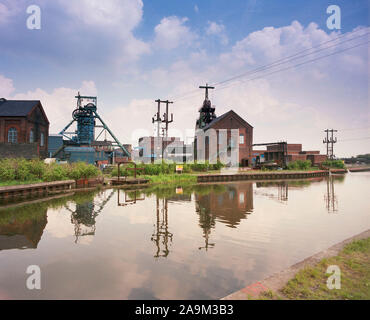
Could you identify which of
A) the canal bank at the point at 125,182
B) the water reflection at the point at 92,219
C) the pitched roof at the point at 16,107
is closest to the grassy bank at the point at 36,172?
the canal bank at the point at 125,182

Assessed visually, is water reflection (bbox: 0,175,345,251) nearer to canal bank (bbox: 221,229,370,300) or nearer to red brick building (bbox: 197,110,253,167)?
canal bank (bbox: 221,229,370,300)

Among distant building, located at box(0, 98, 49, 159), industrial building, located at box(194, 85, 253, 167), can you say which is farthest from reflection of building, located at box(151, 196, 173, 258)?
industrial building, located at box(194, 85, 253, 167)

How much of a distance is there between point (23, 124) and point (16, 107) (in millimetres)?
3651

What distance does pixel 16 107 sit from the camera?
99.7ft

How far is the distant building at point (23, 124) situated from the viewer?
28.5 metres

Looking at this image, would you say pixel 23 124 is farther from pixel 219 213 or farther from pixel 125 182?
pixel 219 213

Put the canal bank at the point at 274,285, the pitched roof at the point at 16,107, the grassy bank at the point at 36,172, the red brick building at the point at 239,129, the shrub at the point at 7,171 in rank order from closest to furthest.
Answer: the canal bank at the point at 274,285
the shrub at the point at 7,171
the grassy bank at the point at 36,172
the pitched roof at the point at 16,107
the red brick building at the point at 239,129

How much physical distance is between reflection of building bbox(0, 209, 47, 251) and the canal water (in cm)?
3

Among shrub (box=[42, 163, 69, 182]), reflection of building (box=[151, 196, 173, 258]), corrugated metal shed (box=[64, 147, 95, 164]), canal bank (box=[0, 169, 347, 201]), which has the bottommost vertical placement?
reflection of building (box=[151, 196, 173, 258])

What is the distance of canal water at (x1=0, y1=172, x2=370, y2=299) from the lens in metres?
4.62

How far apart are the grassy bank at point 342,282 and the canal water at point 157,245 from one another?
1.01m

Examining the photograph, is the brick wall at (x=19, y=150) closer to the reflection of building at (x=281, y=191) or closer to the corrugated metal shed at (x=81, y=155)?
the corrugated metal shed at (x=81, y=155)
